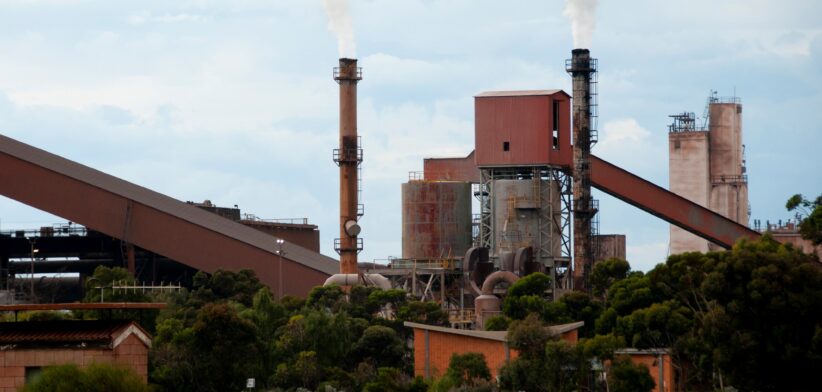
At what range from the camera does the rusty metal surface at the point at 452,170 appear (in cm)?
10056

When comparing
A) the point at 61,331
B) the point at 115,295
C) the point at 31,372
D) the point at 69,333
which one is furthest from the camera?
the point at 115,295

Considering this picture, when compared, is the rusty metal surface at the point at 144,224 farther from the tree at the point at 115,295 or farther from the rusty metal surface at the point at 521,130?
the rusty metal surface at the point at 521,130

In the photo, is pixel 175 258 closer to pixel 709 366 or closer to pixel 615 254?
pixel 615 254

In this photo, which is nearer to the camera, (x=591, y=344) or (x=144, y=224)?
(x=591, y=344)

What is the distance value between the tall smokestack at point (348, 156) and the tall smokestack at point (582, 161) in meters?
12.0

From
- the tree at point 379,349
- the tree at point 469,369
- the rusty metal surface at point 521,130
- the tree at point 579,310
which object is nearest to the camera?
the tree at point 469,369

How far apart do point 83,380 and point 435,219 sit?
5690cm

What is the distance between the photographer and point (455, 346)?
6331 centimetres

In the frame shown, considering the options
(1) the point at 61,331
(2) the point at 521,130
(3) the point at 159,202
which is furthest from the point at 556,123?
(1) the point at 61,331

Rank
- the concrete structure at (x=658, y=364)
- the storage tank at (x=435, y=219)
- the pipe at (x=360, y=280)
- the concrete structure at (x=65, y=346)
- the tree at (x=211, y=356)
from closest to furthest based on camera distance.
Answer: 1. the concrete structure at (x=65, y=346)
2. the tree at (x=211, y=356)
3. the concrete structure at (x=658, y=364)
4. the pipe at (x=360, y=280)
5. the storage tank at (x=435, y=219)

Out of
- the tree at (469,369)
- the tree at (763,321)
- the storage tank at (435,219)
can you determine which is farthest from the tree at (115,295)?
the tree at (763,321)

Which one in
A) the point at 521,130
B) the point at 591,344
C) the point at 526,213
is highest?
the point at 521,130

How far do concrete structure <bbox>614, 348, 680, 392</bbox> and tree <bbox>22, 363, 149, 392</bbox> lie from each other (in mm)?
24844

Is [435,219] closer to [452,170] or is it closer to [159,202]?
[452,170]
